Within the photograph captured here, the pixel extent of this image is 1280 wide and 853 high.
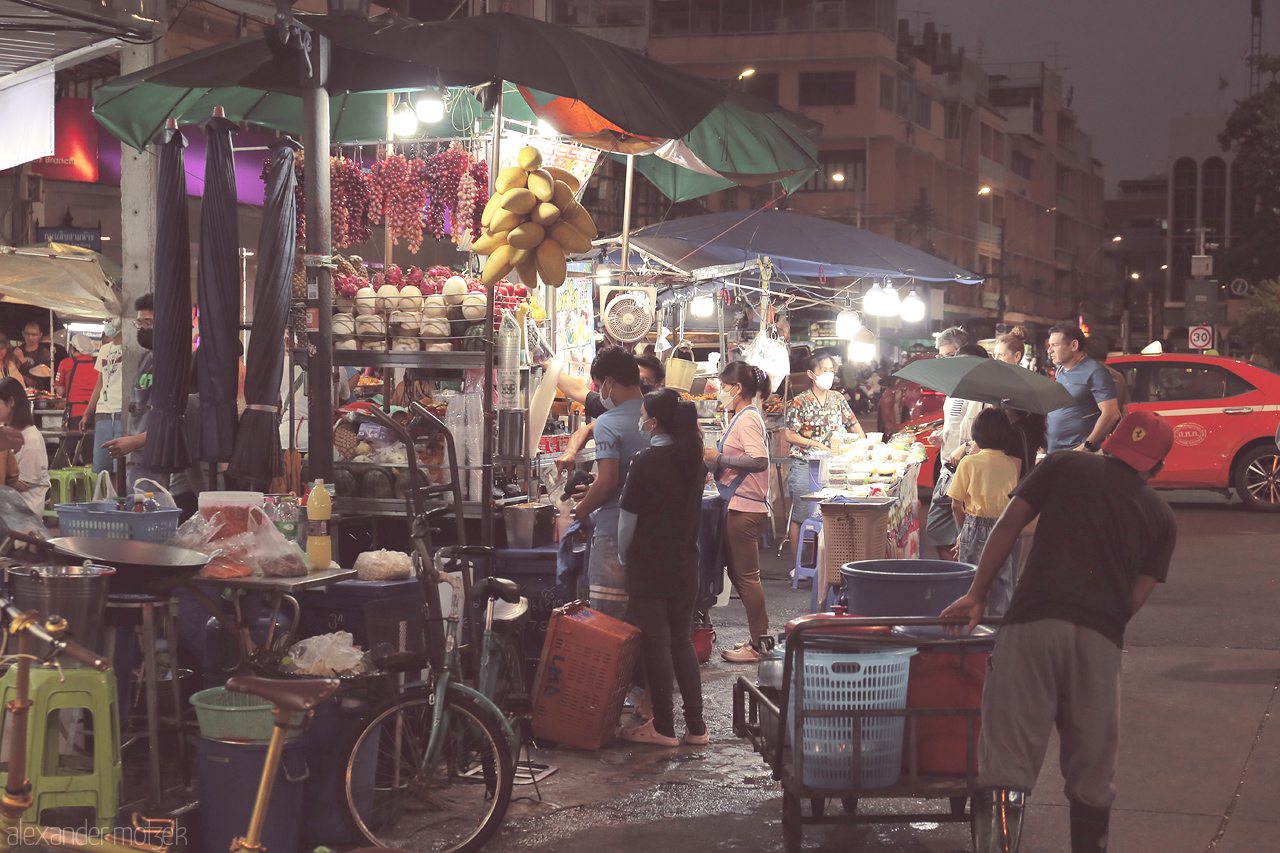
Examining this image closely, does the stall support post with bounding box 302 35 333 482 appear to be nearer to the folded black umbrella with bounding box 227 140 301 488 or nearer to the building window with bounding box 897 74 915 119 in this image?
the folded black umbrella with bounding box 227 140 301 488

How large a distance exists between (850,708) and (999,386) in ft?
14.6

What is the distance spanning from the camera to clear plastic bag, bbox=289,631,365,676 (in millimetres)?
5020

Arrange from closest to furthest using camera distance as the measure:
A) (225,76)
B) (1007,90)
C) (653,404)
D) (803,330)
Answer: (653,404) → (225,76) → (803,330) → (1007,90)

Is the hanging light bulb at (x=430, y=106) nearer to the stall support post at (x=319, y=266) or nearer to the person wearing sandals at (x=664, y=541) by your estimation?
the stall support post at (x=319, y=266)

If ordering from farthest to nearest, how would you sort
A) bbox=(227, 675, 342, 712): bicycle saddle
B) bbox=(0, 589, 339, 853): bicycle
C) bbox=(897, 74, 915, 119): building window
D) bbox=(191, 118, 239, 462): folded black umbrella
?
bbox=(897, 74, 915, 119): building window
bbox=(191, 118, 239, 462): folded black umbrella
bbox=(227, 675, 342, 712): bicycle saddle
bbox=(0, 589, 339, 853): bicycle

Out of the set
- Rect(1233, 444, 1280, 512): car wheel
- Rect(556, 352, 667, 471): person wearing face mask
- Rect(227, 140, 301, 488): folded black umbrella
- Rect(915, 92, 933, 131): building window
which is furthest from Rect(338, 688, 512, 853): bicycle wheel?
Rect(915, 92, 933, 131): building window

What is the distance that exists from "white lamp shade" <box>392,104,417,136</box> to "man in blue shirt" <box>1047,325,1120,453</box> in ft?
17.4

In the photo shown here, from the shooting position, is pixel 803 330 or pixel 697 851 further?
pixel 803 330

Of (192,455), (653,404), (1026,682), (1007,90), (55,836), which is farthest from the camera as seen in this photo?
(1007,90)

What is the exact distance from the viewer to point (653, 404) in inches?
242

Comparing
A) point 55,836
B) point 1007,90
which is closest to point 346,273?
point 55,836

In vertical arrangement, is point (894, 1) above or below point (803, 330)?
above

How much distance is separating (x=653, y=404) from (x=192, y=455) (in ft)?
9.52

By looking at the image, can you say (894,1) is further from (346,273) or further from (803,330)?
(346,273)
